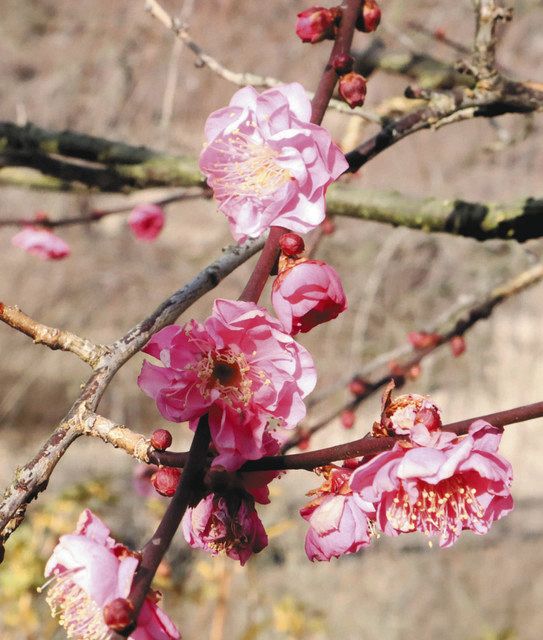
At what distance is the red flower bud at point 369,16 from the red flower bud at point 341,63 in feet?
0.21

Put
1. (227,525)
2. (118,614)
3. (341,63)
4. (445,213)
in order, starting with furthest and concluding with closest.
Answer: (445,213) → (341,63) → (227,525) → (118,614)

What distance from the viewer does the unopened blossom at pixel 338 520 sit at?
552 mm

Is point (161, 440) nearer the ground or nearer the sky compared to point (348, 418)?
nearer the ground

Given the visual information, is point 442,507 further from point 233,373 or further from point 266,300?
point 266,300

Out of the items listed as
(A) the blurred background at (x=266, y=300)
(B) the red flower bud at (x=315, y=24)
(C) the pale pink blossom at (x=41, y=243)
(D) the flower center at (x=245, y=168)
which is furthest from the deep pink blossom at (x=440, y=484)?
(C) the pale pink blossom at (x=41, y=243)

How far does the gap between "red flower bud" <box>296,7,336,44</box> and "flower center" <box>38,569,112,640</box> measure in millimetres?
509

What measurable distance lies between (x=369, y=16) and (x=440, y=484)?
43 cm

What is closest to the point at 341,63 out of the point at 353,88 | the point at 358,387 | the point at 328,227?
the point at 353,88

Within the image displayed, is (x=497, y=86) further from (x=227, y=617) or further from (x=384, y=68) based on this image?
(x=227, y=617)

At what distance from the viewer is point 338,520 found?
558 mm

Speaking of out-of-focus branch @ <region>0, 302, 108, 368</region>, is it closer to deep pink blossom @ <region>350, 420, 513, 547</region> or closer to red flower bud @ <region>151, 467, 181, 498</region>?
red flower bud @ <region>151, 467, 181, 498</region>

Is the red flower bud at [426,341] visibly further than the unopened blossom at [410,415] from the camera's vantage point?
Yes

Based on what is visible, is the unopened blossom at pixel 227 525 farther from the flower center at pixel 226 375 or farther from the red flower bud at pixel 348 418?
the red flower bud at pixel 348 418

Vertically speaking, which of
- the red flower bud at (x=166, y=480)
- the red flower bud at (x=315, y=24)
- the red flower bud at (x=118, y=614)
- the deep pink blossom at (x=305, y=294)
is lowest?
the red flower bud at (x=118, y=614)
